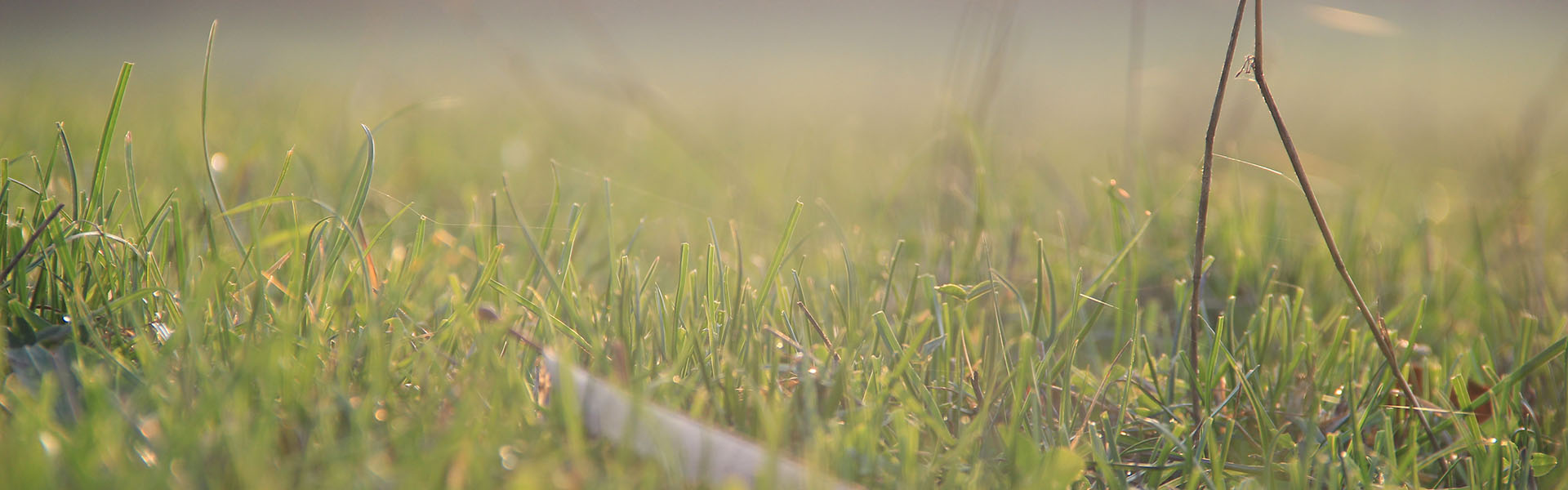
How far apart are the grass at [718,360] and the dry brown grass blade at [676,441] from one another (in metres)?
A: 0.02

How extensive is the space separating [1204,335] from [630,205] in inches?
58.5

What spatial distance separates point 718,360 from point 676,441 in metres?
0.27

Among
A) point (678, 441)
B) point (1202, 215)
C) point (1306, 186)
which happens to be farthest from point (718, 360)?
point (1306, 186)

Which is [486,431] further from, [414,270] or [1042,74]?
[1042,74]

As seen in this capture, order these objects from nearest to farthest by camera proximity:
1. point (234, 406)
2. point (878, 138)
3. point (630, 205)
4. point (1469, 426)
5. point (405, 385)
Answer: point (234, 406)
point (405, 385)
point (1469, 426)
point (630, 205)
point (878, 138)

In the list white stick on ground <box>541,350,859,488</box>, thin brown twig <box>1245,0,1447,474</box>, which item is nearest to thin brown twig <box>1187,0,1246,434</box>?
thin brown twig <box>1245,0,1447,474</box>

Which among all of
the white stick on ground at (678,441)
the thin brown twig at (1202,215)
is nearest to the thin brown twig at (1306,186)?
the thin brown twig at (1202,215)

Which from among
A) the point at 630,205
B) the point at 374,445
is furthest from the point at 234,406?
the point at 630,205

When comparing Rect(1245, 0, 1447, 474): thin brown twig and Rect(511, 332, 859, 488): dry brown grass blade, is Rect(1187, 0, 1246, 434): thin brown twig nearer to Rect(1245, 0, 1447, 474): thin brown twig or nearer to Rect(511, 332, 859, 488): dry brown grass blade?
Rect(1245, 0, 1447, 474): thin brown twig

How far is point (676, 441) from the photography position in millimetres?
764

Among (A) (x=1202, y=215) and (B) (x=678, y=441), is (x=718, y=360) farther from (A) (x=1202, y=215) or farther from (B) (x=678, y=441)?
(A) (x=1202, y=215)

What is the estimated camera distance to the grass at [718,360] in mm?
749

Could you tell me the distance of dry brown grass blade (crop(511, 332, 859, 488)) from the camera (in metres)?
0.73

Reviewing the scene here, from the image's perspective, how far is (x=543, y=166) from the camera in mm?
2867
